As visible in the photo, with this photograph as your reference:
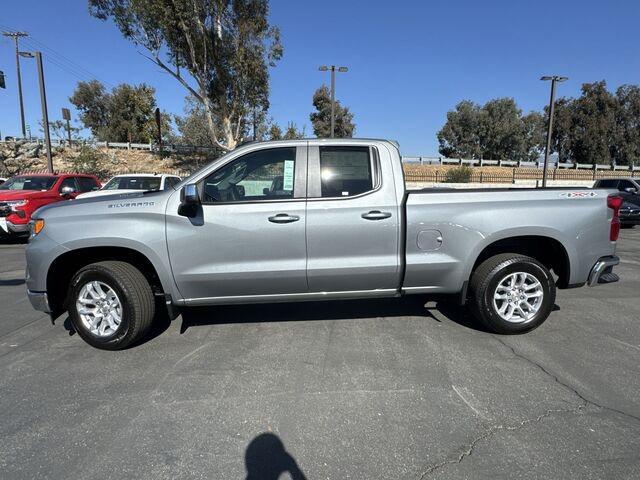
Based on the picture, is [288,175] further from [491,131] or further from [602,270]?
[491,131]

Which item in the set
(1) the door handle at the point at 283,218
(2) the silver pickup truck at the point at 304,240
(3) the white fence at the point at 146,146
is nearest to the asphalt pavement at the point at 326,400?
(2) the silver pickup truck at the point at 304,240

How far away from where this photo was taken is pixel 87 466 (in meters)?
2.45

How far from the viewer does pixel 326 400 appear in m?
3.12

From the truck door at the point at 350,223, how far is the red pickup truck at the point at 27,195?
838 cm

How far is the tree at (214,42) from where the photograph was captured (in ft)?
75.5

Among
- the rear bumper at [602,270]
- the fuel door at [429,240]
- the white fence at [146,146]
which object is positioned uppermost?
the white fence at [146,146]

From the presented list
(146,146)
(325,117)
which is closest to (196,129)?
(146,146)

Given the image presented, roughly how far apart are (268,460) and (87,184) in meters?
13.1

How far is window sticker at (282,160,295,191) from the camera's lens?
4.01m

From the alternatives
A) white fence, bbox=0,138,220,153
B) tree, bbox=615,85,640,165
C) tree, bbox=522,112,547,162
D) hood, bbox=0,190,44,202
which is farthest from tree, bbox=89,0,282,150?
tree, bbox=615,85,640,165

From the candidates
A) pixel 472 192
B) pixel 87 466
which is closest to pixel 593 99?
pixel 472 192

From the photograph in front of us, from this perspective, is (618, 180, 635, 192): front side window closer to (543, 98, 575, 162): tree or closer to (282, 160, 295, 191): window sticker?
(282, 160, 295, 191): window sticker

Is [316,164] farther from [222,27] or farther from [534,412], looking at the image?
[222,27]

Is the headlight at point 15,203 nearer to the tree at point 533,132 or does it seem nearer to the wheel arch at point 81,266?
the wheel arch at point 81,266
